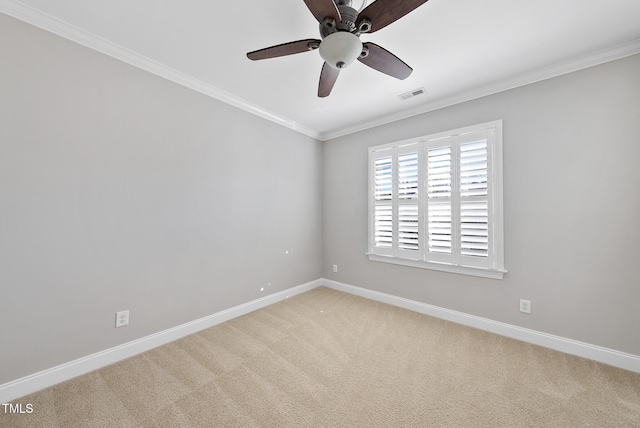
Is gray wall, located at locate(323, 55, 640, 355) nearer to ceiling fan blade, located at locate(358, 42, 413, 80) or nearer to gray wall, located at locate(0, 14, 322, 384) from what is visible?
ceiling fan blade, located at locate(358, 42, 413, 80)

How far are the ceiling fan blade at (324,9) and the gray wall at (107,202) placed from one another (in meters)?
1.77

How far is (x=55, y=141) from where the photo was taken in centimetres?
179

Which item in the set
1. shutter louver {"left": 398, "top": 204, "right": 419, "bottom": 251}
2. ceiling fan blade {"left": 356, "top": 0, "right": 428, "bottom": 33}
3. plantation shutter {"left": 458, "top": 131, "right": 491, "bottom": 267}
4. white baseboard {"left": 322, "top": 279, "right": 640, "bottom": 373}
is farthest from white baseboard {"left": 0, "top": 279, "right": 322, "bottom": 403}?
ceiling fan blade {"left": 356, "top": 0, "right": 428, "bottom": 33}

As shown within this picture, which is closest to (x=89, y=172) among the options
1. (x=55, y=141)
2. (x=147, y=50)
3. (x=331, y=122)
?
(x=55, y=141)

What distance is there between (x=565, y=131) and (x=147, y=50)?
12.0ft

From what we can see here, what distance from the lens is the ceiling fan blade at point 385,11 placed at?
1.23m

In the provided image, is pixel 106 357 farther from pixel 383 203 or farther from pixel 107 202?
pixel 383 203

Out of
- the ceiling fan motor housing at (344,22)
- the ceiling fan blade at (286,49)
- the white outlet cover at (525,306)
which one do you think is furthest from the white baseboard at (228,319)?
the ceiling fan motor housing at (344,22)

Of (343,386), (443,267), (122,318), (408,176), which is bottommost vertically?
(343,386)

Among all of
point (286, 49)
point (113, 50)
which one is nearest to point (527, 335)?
point (286, 49)

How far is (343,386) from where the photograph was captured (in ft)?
5.79

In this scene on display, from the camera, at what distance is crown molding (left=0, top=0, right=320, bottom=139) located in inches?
64.8

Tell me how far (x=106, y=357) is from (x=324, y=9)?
286 centimetres

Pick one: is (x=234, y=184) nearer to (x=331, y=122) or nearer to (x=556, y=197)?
(x=331, y=122)
